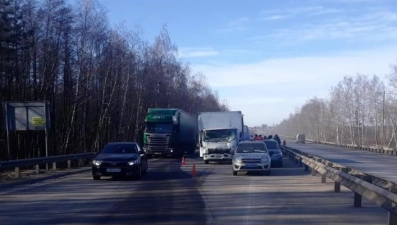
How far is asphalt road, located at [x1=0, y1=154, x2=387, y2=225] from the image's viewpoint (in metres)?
13.1

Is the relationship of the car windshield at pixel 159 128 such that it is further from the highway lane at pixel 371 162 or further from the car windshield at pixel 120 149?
the car windshield at pixel 120 149

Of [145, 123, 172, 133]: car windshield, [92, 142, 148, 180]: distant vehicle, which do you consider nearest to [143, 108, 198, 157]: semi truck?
[145, 123, 172, 133]: car windshield

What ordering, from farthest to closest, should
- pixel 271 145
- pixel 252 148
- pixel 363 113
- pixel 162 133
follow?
1. pixel 363 113
2. pixel 162 133
3. pixel 271 145
4. pixel 252 148

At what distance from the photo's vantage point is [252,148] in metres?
28.7

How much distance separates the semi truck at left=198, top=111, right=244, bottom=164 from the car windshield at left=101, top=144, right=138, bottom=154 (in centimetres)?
1114

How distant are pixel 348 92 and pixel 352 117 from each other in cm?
521

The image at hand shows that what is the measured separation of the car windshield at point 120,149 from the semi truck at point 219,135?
11.1 meters

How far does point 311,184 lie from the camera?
21953 millimetres

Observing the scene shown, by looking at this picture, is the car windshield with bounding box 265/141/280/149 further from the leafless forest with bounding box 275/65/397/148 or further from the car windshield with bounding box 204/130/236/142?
the leafless forest with bounding box 275/65/397/148

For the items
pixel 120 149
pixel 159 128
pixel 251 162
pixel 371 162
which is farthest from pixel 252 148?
pixel 159 128

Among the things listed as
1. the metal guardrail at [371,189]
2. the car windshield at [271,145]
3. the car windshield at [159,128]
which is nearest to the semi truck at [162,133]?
the car windshield at [159,128]

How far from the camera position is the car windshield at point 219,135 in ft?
123

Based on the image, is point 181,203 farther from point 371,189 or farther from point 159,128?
point 159,128

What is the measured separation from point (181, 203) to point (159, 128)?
31.3 metres
